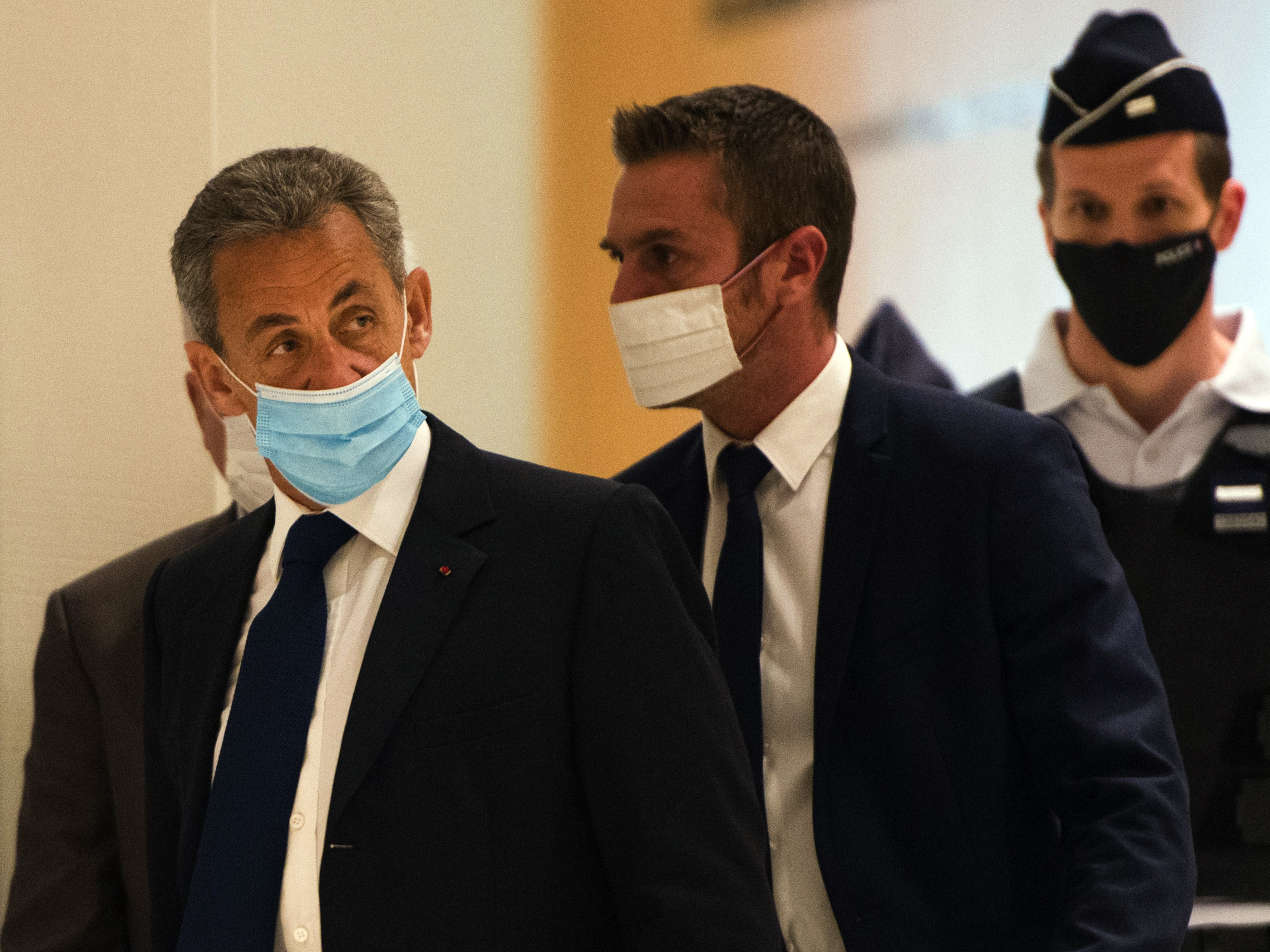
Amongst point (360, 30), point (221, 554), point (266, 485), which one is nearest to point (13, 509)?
point (266, 485)

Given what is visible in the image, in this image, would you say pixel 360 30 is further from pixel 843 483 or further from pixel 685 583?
pixel 685 583

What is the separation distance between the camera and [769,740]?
1.93m

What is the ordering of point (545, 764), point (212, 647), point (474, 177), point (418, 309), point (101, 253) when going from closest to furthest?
point (545, 764) < point (212, 647) < point (418, 309) < point (101, 253) < point (474, 177)

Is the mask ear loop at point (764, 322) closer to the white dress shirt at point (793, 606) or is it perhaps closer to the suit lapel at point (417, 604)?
the white dress shirt at point (793, 606)

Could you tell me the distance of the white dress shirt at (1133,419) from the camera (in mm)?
2734

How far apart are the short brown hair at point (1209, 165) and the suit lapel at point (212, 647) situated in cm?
182

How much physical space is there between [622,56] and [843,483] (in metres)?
2.45

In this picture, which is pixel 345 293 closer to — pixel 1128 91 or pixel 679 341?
pixel 679 341

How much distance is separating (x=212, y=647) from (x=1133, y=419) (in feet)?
6.30

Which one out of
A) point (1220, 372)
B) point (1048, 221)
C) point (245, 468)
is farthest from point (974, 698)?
point (1048, 221)

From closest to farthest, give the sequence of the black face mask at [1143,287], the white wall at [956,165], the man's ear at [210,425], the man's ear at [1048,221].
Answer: the man's ear at [210,425] → the black face mask at [1143,287] → the man's ear at [1048,221] → the white wall at [956,165]

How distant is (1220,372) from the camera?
110 inches

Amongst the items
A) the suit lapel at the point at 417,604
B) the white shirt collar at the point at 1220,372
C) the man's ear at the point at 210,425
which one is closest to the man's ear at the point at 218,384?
the suit lapel at the point at 417,604

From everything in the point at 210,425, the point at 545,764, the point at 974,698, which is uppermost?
the point at 210,425
